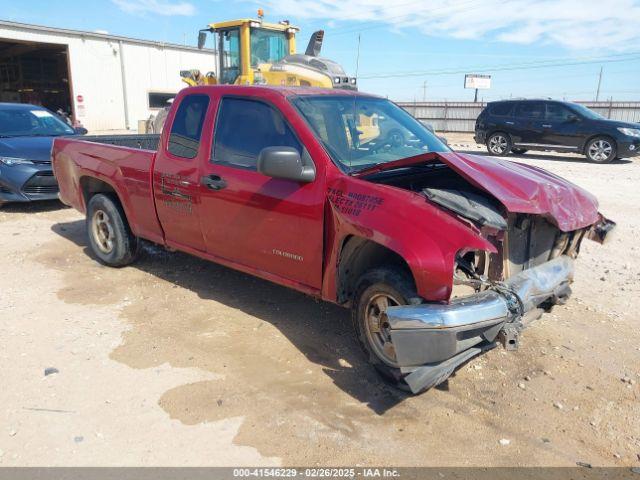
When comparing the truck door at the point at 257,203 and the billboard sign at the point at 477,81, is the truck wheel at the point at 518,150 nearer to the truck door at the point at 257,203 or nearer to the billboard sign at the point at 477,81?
the truck door at the point at 257,203

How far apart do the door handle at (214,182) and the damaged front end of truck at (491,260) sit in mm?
1328

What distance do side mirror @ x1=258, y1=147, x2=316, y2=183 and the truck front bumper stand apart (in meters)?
1.19

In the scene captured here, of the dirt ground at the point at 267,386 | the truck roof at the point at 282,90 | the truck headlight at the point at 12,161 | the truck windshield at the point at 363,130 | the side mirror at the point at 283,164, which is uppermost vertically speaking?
the truck roof at the point at 282,90

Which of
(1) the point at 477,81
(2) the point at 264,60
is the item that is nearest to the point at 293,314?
(2) the point at 264,60

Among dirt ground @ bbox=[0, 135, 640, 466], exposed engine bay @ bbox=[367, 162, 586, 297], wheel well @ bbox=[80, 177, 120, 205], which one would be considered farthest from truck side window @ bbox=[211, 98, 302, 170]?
wheel well @ bbox=[80, 177, 120, 205]

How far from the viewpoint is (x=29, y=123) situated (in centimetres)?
951

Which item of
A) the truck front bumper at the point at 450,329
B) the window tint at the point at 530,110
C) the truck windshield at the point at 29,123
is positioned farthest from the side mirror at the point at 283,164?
the window tint at the point at 530,110

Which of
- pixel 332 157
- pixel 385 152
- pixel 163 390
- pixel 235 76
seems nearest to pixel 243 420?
pixel 163 390

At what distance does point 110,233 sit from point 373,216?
361 centimetres

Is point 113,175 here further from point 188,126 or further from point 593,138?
point 593,138

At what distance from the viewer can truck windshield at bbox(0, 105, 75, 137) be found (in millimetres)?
9194

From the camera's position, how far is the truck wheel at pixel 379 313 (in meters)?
3.34

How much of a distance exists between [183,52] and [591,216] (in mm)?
29869

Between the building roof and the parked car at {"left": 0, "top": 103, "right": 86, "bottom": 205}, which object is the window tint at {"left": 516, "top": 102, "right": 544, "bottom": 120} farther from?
the building roof
